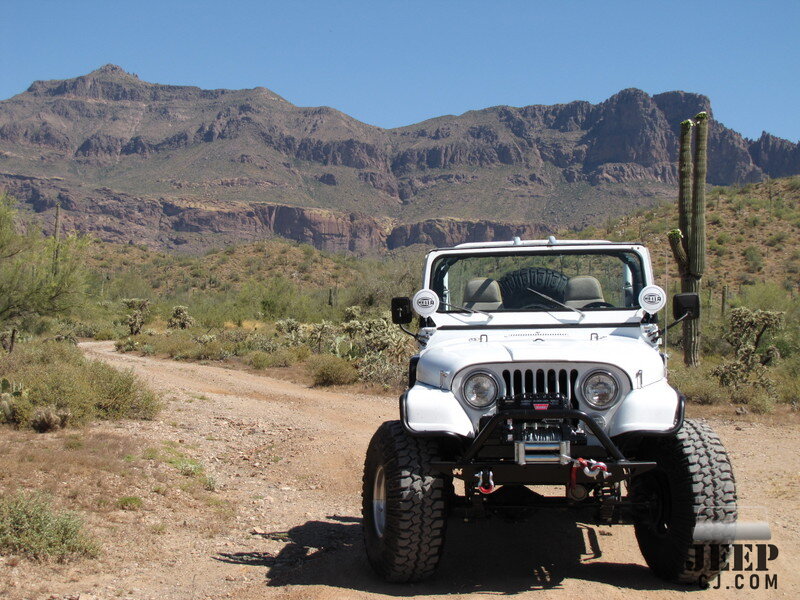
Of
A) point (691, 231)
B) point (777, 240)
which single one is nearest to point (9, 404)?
point (691, 231)

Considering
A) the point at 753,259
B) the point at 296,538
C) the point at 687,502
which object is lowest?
the point at 296,538

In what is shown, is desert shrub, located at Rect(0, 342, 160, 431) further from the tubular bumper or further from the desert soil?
the tubular bumper

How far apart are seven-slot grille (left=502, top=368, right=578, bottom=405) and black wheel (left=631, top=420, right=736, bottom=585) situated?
2.31 ft

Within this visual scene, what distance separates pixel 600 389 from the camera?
16.5 ft

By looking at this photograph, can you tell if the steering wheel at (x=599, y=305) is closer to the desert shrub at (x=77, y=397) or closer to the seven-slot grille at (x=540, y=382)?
the seven-slot grille at (x=540, y=382)

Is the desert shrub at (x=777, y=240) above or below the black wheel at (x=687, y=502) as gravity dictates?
above

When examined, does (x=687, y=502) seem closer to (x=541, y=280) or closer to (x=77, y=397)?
(x=541, y=280)

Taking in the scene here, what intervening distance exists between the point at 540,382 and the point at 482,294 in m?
1.59

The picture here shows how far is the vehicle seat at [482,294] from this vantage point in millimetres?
6504

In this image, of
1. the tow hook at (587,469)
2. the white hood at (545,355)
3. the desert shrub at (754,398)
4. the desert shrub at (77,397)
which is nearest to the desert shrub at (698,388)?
the desert shrub at (754,398)

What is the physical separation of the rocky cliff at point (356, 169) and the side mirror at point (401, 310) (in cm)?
8790

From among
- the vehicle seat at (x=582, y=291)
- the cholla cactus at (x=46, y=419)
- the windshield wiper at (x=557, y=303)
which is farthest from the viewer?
the cholla cactus at (x=46, y=419)

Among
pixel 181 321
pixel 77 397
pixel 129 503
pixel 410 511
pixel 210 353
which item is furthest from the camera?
pixel 181 321

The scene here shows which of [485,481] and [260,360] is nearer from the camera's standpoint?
[485,481]
